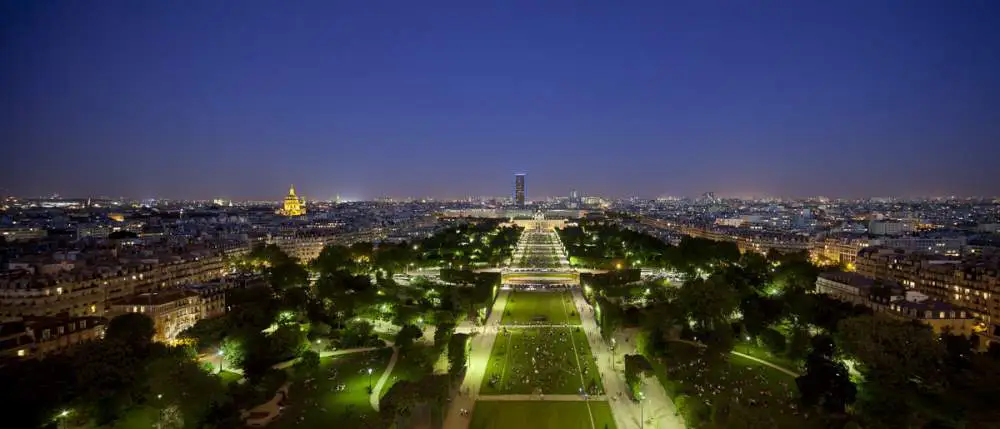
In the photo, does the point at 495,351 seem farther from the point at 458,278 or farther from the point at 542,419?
the point at 458,278

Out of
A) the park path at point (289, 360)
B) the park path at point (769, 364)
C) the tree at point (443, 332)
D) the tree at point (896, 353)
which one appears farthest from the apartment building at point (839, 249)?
the park path at point (289, 360)

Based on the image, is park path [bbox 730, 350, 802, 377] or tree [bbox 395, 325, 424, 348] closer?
park path [bbox 730, 350, 802, 377]

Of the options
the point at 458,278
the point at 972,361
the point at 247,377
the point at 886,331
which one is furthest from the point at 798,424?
the point at 458,278

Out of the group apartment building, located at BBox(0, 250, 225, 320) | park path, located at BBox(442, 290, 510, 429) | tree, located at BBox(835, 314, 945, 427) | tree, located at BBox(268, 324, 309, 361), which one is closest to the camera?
tree, located at BBox(835, 314, 945, 427)

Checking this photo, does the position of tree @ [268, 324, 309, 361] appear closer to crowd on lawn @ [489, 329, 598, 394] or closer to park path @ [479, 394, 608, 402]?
crowd on lawn @ [489, 329, 598, 394]

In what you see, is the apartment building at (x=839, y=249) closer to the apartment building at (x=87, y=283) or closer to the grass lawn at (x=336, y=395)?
the grass lawn at (x=336, y=395)

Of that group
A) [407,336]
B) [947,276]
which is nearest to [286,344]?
[407,336]

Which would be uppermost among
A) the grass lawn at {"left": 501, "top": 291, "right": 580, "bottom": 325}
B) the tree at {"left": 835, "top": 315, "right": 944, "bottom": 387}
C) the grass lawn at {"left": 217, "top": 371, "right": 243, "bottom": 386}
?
the tree at {"left": 835, "top": 315, "right": 944, "bottom": 387}

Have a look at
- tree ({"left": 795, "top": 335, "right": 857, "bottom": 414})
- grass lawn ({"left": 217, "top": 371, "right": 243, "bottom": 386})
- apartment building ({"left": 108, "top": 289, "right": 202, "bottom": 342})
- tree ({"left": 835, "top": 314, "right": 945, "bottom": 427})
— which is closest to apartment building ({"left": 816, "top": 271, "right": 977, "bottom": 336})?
tree ({"left": 835, "top": 314, "right": 945, "bottom": 427})
